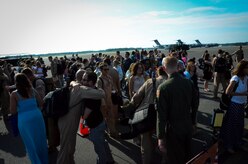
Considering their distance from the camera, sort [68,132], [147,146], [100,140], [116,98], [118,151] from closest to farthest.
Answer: [68,132], [100,140], [147,146], [118,151], [116,98]

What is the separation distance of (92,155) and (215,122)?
9.67 feet

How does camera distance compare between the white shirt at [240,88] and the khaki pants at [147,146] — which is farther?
the white shirt at [240,88]

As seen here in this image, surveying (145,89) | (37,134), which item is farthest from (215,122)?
(37,134)

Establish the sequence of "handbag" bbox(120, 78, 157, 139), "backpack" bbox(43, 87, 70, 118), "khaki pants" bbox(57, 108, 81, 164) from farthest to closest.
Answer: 1. "handbag" bbox(120, 78, 157, 139)
2. "khaki pants" bbox(57, 108, 81, 164)
3. "backpack" bbox(43, 87, 70, 118)

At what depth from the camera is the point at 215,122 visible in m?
3.31

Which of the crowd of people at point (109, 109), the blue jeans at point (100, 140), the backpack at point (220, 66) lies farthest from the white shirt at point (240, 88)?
the backpack at point (220, 66)

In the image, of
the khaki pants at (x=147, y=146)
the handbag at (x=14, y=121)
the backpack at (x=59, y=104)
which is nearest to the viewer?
the backpack at (x=59, y=104)

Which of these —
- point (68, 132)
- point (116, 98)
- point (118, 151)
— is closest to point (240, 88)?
point (116, 98)

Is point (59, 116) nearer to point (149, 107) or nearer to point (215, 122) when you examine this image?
point (149, 107)

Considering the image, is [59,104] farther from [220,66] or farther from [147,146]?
[220,66]

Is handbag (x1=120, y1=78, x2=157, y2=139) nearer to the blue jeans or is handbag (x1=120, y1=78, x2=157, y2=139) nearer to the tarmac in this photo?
the blue jeans

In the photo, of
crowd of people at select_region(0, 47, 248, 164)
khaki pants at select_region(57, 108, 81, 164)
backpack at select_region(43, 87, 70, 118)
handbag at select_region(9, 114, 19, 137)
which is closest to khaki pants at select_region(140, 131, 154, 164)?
Answer: crowd of people at select_region(0, 47, 248, 164)

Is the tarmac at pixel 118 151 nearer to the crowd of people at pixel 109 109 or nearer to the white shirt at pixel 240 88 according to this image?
the crowd of people at pixel 109 109

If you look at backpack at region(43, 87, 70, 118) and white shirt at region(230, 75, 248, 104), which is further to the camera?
white shirt at region(230, 75, 248, 104)
